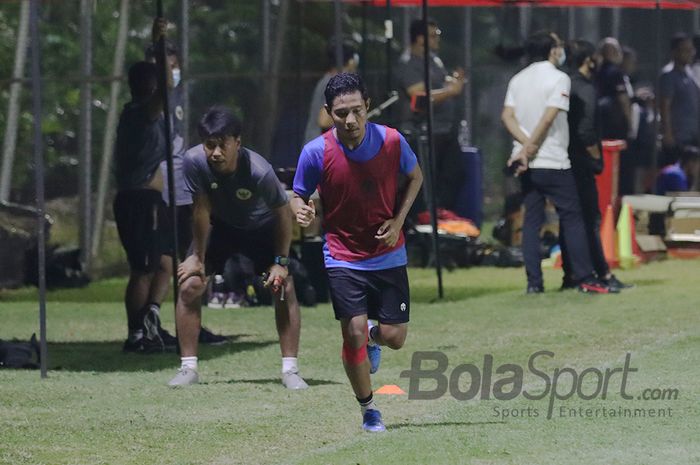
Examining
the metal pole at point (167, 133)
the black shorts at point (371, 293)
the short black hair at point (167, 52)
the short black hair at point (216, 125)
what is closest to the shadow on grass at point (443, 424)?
the black shorts at point (371, 293)

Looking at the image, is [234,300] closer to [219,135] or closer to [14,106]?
[14,106]

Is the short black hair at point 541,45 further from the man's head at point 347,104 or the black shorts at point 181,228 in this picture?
the man's head at point 347,104

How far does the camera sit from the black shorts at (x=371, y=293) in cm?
922

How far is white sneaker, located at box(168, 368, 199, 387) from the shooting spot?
11.2m

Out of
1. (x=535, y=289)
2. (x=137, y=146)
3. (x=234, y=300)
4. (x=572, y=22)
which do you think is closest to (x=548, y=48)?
(x=535, y=289)

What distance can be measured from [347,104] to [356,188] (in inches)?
17.6

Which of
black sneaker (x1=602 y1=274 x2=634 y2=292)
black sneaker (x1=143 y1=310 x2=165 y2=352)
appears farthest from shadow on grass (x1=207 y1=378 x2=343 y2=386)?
black sneaker (x1=602 y1=274 x2=634 y2=292)

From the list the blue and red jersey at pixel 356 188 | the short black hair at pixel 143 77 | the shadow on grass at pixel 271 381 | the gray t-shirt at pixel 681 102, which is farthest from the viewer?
the gray t-shirt at pixel 681 102

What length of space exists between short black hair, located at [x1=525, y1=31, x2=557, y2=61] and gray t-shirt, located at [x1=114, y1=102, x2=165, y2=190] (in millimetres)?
3950

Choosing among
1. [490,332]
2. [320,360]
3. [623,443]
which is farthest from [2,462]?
[490,332]

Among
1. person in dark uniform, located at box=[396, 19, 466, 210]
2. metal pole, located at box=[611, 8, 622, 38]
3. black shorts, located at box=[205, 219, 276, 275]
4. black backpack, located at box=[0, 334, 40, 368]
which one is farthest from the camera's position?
metal pole, located at box=[611, 8, 622, 38]

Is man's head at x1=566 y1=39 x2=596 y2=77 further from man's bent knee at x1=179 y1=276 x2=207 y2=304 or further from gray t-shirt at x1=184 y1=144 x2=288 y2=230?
man's bent knee at x1=179 y1=276 x2=207 y2=304

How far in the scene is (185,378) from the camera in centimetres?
1124

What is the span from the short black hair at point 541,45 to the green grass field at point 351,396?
2088mm
